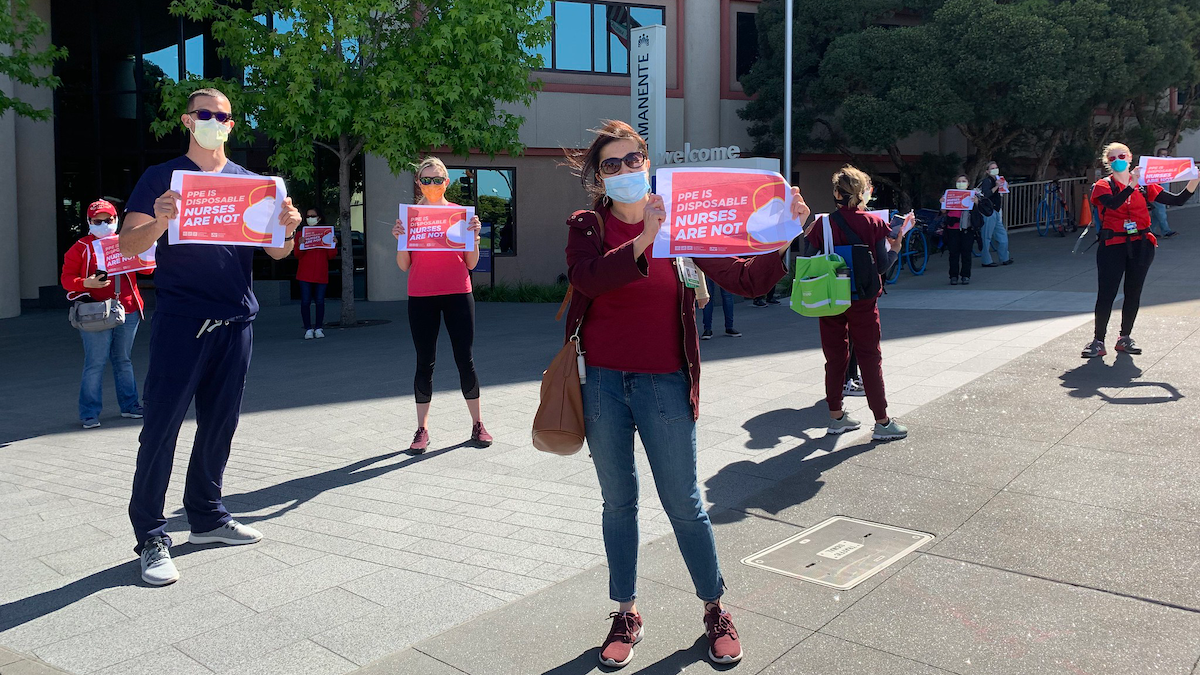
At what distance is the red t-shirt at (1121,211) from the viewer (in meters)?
8.88

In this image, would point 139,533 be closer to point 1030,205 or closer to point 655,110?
point 655,110

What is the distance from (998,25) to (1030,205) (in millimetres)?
4979

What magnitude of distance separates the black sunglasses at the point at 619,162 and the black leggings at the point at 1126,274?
716 centimetres

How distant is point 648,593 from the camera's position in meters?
4.15

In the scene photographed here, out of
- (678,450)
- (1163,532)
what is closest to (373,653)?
(678,450)

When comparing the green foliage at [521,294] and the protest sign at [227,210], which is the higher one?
the protest sign at [227,210]

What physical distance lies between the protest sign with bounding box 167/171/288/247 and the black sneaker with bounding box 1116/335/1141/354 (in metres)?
7.92

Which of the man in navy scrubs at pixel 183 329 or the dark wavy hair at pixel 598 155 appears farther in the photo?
the man in navy scrubs at pixel 183 329

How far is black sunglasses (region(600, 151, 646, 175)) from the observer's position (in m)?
3.34

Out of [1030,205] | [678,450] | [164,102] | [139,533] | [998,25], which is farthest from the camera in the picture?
[1030,205]

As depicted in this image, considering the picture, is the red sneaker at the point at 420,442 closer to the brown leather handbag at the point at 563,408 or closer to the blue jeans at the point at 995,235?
the brown leather handbag at the point at 563,408

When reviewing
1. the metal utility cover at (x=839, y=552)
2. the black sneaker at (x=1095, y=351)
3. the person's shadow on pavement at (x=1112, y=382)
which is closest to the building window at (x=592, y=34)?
the black sneaker at (x=1095, y=351)

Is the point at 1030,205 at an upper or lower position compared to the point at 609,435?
upper

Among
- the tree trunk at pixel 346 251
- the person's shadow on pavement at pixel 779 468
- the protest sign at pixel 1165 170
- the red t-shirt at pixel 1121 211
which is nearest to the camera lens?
the person's shadow on pavement at pixel 779 468
